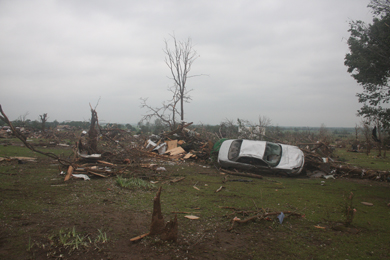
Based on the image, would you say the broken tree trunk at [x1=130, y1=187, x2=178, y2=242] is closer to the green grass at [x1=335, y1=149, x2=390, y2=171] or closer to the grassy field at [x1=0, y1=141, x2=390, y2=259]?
the grassy field at [x1=0, y1=141, x2=390, y2=259]

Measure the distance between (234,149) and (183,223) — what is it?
6.91 metres

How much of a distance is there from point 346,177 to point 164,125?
13.2 metres

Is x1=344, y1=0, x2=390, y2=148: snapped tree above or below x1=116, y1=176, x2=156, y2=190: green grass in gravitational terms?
above

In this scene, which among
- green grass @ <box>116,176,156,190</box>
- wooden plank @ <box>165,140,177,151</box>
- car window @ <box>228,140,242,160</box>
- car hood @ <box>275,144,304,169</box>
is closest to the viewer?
green grass @ <box>116,176,156,190</box>

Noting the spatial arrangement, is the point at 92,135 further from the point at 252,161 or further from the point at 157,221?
the point at 157,221

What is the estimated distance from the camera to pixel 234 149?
1038cm

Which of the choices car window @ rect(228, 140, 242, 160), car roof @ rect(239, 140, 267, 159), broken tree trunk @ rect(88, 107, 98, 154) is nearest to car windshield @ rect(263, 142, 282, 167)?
car roof @ rect(239, 140, 267, 159)

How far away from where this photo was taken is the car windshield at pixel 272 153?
31.3 feet

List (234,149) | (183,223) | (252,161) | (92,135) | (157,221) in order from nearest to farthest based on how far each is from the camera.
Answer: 1. (157,221)
2. (183,223)
3. (252,161)
4. (92,135)
5. (234,149)

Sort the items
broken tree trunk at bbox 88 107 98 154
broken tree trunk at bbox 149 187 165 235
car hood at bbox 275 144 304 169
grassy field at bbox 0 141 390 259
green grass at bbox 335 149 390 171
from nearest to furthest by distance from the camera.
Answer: grassy field at bbox 0 141 390 259 → broken tree trunk at bbox 149 187 165 235 → car hood at bbox 275 144 304 169 → broken tree trunk at bbox 88 107 98 154 → green grass at bbox 335 149 390 171

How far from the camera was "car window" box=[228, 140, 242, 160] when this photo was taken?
9953mm

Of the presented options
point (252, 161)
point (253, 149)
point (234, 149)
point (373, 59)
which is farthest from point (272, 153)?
point (373, 59)

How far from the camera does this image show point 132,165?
809cm

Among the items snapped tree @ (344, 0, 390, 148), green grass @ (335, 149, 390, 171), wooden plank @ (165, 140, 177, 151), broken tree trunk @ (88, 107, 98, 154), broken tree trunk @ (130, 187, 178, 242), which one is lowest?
green grass @ (335, 149, 390, 171)
